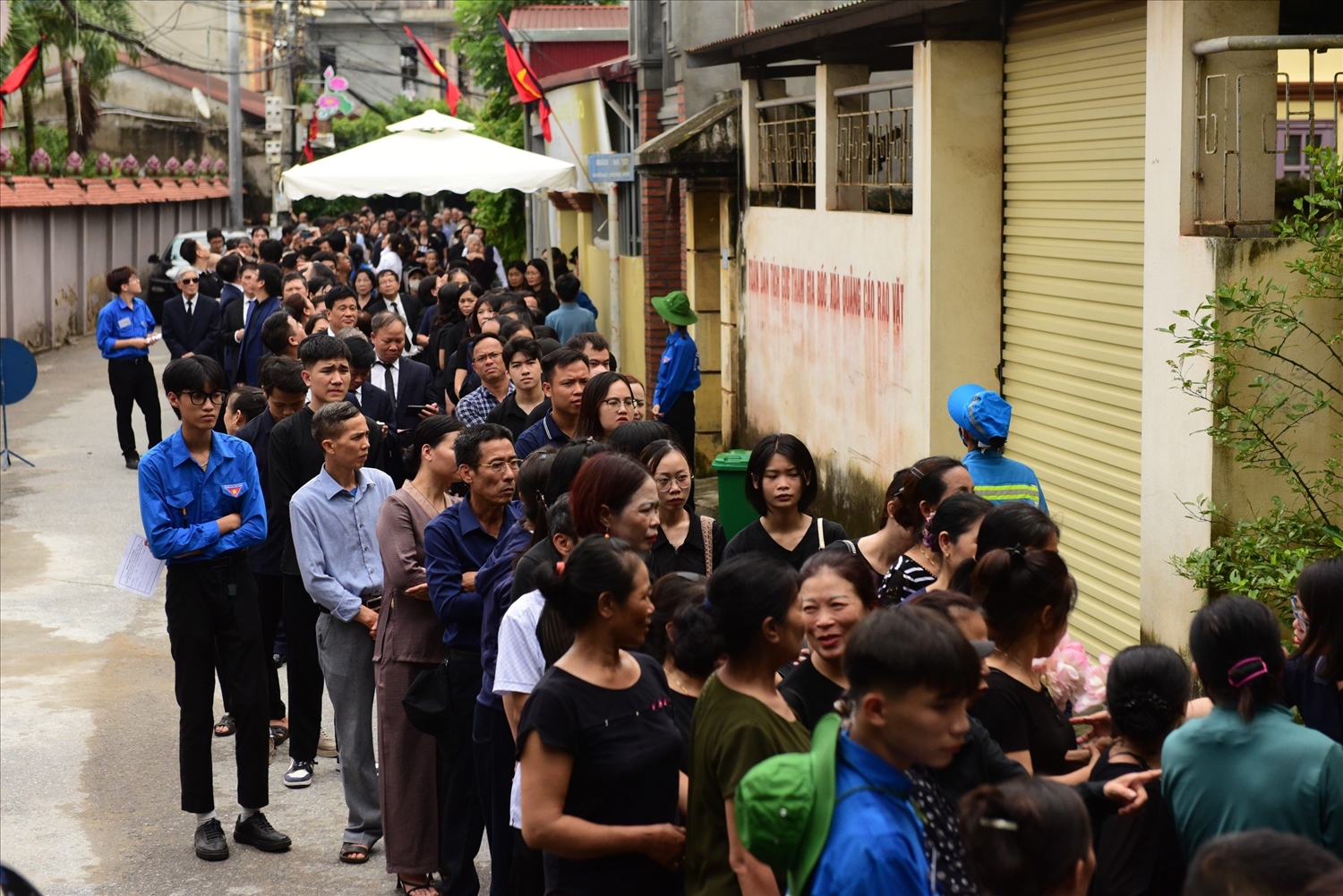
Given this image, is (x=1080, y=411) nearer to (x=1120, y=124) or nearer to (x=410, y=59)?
(x=1120, y=124)

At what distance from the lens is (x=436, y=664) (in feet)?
19.8

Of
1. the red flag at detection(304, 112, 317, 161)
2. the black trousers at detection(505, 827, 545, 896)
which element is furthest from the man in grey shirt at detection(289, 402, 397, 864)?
the red flag at detection(304, 112, 317, 161)

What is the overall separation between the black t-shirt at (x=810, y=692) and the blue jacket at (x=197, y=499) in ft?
10.7

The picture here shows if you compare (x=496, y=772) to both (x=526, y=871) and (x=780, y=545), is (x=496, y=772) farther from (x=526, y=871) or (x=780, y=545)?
(x=780, y=545)

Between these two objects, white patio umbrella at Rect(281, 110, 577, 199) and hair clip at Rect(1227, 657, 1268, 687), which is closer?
hair clip at Rect(1227, 657, 1268, 687)

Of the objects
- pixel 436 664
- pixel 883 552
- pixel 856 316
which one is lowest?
pixel 436 664


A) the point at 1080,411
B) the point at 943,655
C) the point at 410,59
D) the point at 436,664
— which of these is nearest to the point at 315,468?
the point at 436,664

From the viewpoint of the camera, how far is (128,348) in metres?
15.5

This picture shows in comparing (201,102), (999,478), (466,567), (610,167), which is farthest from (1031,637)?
(201,102)

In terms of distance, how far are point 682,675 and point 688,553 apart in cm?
148

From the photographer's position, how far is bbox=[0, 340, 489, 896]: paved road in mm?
6484

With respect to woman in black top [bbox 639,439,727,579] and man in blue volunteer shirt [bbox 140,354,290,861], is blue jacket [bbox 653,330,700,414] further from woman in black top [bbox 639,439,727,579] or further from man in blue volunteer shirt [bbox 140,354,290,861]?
woman in black top [bbox 639,439,727,579]

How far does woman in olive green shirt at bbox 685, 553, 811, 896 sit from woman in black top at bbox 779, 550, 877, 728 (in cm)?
34

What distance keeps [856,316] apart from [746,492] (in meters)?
5.42
